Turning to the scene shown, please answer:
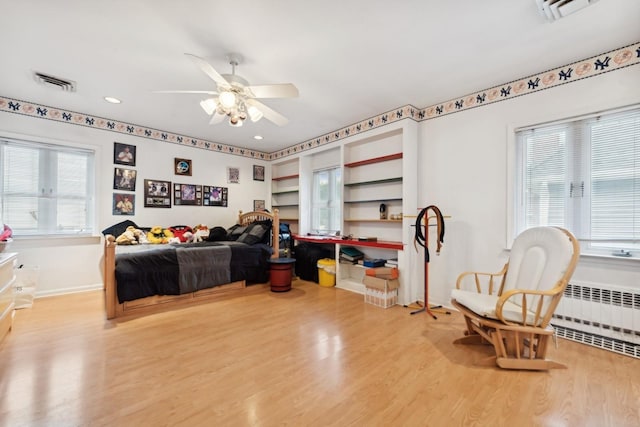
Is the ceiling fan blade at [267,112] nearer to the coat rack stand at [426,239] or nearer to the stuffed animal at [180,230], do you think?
the coat rack stand at [426,239]

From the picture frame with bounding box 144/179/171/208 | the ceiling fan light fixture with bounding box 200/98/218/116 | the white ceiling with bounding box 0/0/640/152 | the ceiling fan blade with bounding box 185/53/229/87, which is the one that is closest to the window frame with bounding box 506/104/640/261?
the white ceiling with bounding box 0/0/640/152

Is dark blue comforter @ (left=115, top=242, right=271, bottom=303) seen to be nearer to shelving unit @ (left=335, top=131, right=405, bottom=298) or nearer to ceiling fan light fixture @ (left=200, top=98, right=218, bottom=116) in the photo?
shelving unit @ (left=335, top=131, right=405, bottom=298)

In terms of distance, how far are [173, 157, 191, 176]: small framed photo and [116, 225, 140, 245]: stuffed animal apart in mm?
1260

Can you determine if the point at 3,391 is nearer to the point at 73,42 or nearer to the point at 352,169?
the point at 73,42

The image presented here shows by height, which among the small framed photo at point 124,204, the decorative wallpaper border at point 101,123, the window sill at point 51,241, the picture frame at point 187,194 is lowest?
the window sill at point 51,241

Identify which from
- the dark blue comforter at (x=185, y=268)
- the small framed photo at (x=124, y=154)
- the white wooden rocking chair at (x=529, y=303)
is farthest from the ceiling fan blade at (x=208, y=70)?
the small framed photo at (x=124, y=154)

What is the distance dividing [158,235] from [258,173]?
242cm

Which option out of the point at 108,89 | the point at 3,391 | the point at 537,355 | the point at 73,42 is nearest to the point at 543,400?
the point at 537,355

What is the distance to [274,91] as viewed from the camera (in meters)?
2.31

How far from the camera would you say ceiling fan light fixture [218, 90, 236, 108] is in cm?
229

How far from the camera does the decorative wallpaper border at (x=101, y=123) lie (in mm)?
3449

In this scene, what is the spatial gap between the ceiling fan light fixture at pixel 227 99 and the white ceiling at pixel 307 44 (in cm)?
39

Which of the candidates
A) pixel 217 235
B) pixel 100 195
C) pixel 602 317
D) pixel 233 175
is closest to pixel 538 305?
pixel 602 317

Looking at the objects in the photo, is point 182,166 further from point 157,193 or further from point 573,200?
point 573,200
